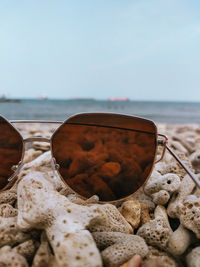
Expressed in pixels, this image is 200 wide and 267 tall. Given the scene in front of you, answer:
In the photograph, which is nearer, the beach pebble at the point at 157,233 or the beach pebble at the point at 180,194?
the beach pebble at the point at 157,233

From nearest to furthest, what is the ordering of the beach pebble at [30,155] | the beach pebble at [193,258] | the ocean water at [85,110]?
the beach pebble at [193,258] < the beach pebble at [30,155] < the ocean water at [85,110]

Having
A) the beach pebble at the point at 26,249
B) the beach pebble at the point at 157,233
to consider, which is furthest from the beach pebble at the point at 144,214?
the beach pebble at the point at 26,249

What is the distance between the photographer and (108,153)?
1003 millimetres

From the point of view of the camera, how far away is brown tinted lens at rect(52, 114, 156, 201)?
100 cm

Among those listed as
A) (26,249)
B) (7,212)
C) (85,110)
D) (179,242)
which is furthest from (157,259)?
(85,110)

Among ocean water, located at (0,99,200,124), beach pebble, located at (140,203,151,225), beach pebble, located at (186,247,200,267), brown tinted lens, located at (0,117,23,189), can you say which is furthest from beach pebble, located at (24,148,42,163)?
ocean water, located at (0,99,200,124)

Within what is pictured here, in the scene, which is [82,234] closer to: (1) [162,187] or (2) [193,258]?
(2) [193,258]

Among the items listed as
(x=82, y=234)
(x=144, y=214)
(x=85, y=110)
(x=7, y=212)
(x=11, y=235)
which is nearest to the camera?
(x=82, y=234)

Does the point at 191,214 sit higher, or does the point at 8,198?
the point at 191,214

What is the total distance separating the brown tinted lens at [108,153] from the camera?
100cm

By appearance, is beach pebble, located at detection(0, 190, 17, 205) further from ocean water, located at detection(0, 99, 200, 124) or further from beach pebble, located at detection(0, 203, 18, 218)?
ocean water, located at detection(0, 99, 200, 124)

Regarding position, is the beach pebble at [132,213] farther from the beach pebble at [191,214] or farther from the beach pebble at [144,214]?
the beach pebble at [191,214]

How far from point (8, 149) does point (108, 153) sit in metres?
0.43

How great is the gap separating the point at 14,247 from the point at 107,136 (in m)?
0.53
